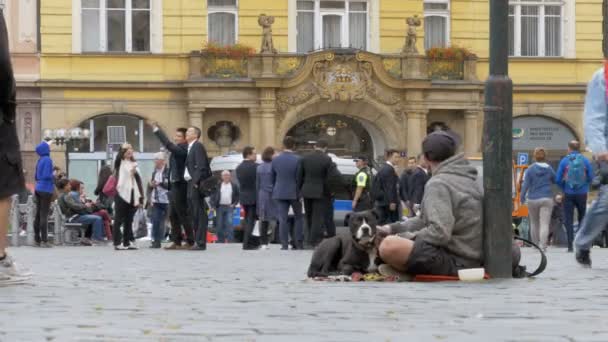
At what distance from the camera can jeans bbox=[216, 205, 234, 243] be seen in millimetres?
33438

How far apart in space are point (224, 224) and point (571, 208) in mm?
9673

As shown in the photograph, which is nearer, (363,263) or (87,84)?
(363,263)

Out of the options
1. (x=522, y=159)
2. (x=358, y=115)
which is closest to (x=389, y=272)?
(x=522, y=159)

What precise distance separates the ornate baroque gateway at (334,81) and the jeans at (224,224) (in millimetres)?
11865

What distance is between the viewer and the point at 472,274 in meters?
12.9

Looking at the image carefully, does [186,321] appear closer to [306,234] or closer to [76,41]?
[306,234]

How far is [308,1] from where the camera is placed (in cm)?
4681

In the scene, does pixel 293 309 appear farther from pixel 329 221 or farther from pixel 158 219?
pixel 158 219

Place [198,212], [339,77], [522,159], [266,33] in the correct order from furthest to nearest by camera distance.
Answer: [339,77]
[266,33]
[522,159]
[198,212]

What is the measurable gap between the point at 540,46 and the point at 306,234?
2267 centimetres

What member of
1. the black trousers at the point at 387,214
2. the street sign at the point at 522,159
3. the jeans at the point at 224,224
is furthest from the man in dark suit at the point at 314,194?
the street sign at the point at 522,159

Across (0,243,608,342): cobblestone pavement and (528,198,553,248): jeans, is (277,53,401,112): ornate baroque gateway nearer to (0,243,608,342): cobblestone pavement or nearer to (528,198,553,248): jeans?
(528,198,553,248): jeans

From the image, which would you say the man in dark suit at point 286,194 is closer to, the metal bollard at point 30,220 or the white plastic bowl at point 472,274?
the metal bollard at point 30,220

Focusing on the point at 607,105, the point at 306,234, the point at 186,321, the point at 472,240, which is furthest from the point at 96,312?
the point at 306,234
